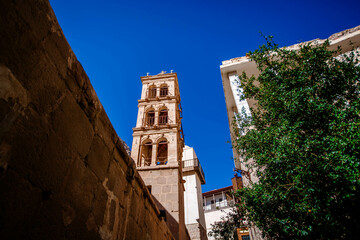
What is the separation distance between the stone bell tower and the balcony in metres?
7.63

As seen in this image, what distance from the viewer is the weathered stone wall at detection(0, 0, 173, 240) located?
3.79 feet

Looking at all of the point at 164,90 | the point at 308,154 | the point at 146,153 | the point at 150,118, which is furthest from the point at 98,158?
the point at 164,90

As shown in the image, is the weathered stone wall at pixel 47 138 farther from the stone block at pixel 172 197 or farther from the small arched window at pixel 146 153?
the small arched window at pixel 146 153

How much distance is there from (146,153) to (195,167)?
9118 mm

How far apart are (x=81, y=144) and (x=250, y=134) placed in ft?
20.2

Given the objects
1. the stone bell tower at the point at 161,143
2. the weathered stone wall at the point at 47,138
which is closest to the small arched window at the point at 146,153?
the stone bell tower at the point at 161,143

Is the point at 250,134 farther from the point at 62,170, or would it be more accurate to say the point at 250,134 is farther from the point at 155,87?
the point at 155,87

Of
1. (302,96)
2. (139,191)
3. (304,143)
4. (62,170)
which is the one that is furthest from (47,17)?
(302,96)

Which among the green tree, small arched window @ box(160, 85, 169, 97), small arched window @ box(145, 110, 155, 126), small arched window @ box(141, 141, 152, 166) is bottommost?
the green tree

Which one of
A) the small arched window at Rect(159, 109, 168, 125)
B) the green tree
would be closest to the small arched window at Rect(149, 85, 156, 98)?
the small arched window at Rect(159, 109, 168, 125)

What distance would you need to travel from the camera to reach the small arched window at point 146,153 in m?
10.9

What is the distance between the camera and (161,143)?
11117 millimetres

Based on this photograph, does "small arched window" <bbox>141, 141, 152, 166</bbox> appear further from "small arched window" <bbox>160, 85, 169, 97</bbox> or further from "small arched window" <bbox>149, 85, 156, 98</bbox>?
"small arched window" <bbox>160, 85, 169, 97</bbox>

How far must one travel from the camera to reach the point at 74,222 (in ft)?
5.35
